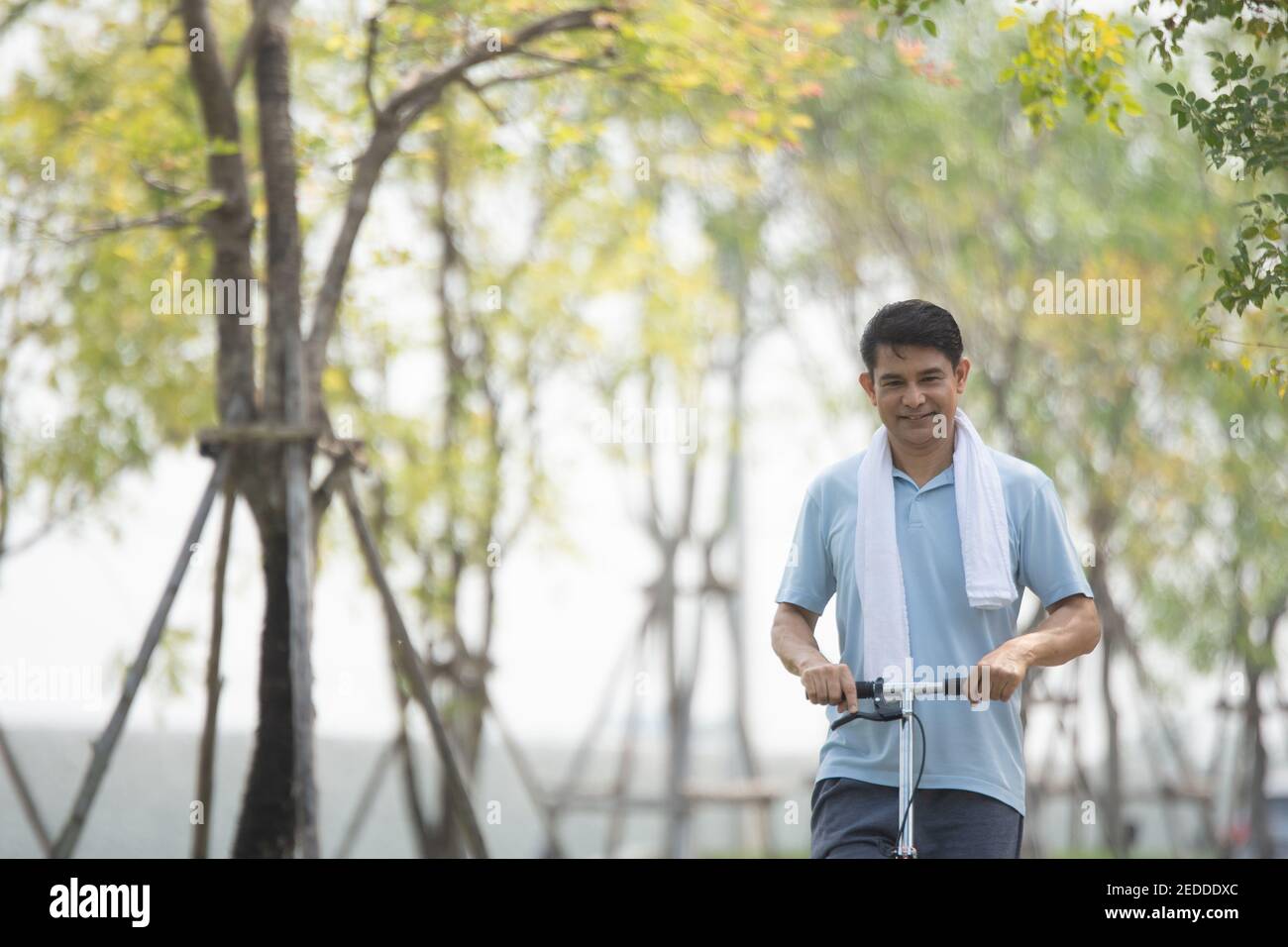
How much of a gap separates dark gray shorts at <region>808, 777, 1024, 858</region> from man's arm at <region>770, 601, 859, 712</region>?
0.84 ft

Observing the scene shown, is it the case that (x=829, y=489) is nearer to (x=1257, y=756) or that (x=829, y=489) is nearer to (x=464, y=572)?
(x=464, y=572)

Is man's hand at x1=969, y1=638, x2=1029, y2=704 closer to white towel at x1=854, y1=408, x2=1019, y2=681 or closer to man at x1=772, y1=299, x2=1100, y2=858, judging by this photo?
man at x1=772, y1=299, x2=1100, y2=858

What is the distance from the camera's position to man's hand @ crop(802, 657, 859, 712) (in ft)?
11.6

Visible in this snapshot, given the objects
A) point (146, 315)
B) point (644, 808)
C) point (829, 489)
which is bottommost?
point (644, 808)

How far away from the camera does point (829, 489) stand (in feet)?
12.9

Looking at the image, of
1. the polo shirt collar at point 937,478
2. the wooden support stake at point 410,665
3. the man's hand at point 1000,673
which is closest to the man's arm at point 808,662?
the man's hand at point 1000,673

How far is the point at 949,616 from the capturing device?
12.2 feet

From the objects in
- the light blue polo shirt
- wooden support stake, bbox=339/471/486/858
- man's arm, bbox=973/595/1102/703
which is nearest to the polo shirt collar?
the light blue polo shirt

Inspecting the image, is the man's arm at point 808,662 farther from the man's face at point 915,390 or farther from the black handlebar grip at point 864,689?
the man's face at point 915,390

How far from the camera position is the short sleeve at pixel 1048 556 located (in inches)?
145

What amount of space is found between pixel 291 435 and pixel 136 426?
5.63 meters

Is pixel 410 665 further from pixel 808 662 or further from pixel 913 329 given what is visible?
pixel 913 329

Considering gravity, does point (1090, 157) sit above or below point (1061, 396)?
above
